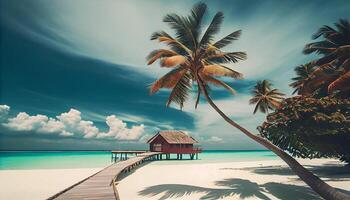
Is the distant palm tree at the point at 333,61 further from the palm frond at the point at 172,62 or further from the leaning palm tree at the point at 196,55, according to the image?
Result: the palm frond at the point at 172,62

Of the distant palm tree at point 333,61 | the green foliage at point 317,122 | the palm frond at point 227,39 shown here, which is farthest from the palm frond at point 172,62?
the green foliage at point 317,122

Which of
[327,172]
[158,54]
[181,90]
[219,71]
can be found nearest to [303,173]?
[219,71]

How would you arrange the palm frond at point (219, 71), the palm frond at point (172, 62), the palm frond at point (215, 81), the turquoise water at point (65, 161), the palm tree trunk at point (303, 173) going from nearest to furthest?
the palm tree trunk at point (303, 173)
the palm frond at point (172, 62)
the palm frond at point (219, 71)
the palm frond at point (215, 81)
the turquoise water at point (65, 161)

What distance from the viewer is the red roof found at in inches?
1516

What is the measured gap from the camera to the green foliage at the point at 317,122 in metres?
13.4

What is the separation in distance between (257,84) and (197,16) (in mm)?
16400

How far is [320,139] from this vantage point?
47.9ft

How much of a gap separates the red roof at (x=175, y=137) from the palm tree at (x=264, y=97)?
52.1 feet

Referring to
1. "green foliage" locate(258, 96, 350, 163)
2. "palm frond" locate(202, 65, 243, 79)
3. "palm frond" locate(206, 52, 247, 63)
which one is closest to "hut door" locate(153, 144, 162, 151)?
Result: "green foliage" locate(258, 96, 350, 163)

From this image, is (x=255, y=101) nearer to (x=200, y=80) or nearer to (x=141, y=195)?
(x=200, y=80)

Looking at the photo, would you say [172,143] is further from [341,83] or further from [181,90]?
[341,83]

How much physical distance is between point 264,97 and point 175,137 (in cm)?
1820

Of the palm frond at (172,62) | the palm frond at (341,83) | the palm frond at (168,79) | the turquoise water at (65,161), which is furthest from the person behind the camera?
the turquoise water at (65,161)

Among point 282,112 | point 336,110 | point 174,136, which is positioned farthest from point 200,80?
point 174,136
